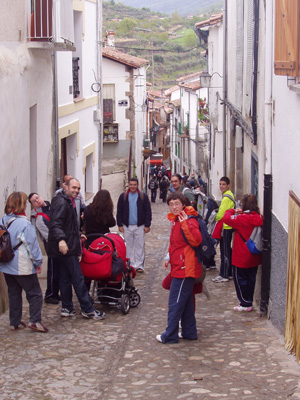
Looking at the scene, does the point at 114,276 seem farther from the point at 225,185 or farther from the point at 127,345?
the point at 225,185

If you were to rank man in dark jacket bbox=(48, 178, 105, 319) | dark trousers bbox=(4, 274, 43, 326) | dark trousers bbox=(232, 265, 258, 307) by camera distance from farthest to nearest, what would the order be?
dark trousers bbox=(232, 265, 258, 307) → man in dark jacket bbox=(48, 178, 105, 319) → dark trousers bbox=(4, 274, 43, 326)

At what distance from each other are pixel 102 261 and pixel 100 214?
1.04 metres

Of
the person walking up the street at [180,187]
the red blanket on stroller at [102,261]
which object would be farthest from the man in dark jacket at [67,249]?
the person walking up the street at [180,187]

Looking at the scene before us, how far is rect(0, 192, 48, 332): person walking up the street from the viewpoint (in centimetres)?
668

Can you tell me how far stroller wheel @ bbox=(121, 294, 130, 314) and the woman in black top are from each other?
108 centimetres

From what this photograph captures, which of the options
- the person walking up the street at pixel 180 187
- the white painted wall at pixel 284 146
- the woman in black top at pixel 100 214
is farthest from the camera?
the person walking up the street at pixel 180 187

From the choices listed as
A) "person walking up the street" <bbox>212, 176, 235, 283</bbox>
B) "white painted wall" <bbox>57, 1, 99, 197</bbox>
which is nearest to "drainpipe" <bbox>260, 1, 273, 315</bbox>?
"person walking up the street" <bbox>212, 176, 235, 283</bbox>

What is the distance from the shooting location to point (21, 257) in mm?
6680

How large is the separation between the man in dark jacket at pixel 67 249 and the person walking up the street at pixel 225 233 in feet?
9.88

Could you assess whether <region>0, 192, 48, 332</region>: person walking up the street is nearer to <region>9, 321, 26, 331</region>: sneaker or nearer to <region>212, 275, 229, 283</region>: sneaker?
<region>9, 321, 26, 331</region>: sneaker

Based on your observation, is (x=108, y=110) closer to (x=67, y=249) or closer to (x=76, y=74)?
(x=76, y=74)

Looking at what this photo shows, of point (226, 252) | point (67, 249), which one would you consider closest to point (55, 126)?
point (226, 252)

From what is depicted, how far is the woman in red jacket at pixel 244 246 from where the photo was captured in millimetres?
7859

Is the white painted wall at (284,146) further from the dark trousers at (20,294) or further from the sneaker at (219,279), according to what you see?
the sneaker at (219,279)
